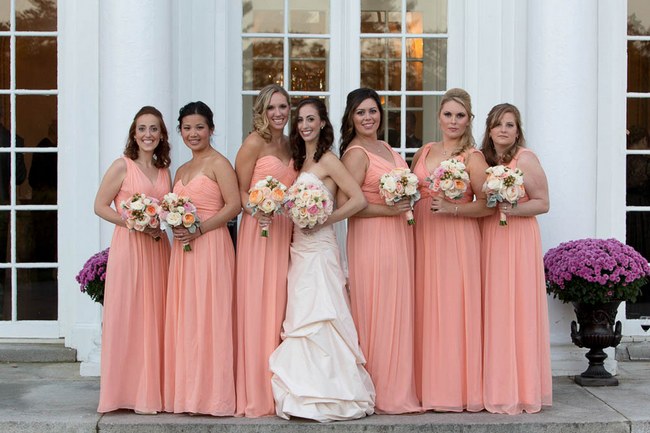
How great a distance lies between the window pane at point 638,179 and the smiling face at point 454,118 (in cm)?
248

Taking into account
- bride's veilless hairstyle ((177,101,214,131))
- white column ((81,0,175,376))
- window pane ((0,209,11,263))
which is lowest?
window pane ((0,209,11,263))

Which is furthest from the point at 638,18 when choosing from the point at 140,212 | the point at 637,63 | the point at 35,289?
the point at 35,289

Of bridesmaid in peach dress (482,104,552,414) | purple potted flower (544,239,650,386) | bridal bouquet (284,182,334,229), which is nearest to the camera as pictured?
bridal bouquet (284,182,334,229)

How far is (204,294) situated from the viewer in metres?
6.14

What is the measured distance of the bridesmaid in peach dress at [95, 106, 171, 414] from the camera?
20.4 ft

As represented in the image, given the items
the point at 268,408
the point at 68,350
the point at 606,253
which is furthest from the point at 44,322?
the point at 606,253

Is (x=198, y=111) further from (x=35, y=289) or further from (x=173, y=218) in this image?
(x=35, y=289)

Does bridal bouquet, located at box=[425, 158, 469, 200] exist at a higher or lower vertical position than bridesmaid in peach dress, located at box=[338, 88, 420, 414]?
higher

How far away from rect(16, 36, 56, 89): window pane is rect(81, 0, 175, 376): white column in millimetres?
850

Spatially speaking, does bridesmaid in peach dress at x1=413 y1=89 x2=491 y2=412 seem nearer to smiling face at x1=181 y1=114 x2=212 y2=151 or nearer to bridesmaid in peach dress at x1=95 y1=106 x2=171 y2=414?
smiling face at x1=181 y1=114 x2=212 y2=151

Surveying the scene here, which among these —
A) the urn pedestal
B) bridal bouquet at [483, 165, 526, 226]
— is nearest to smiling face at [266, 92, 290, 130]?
bridal bouquet at [483, 165, 526, 226]

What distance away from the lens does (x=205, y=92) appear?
8.09m

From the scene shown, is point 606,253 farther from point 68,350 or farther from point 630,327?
point 68,350

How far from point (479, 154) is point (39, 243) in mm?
3937
